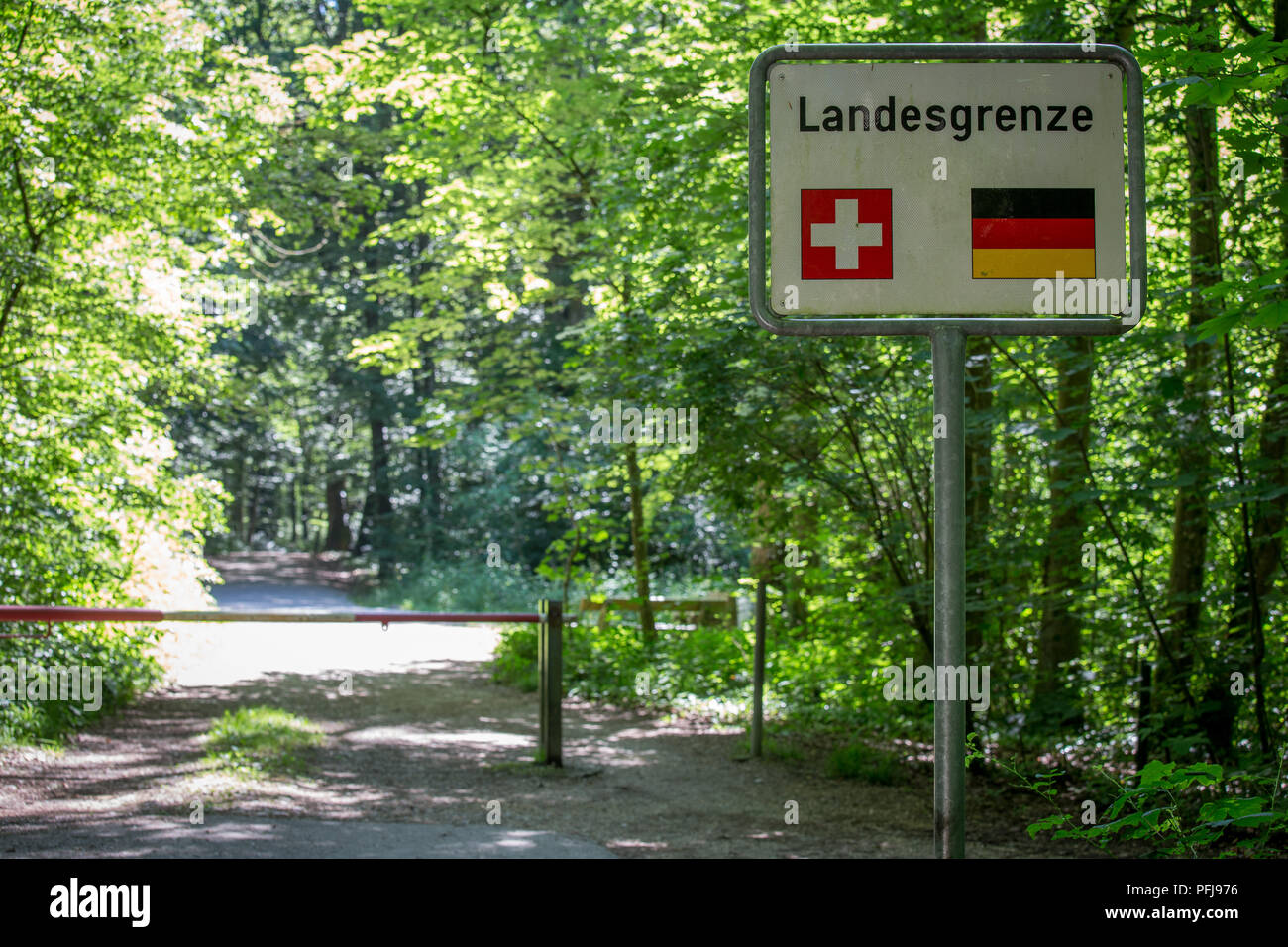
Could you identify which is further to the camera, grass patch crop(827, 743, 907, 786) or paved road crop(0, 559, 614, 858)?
grass patch crop(827, 743, 907, 786)

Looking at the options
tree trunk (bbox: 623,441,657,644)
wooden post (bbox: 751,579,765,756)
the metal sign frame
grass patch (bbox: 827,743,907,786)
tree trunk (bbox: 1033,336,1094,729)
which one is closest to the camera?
the metal sign frame

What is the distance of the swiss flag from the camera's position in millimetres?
2102

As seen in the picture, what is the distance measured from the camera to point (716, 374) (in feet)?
26.6

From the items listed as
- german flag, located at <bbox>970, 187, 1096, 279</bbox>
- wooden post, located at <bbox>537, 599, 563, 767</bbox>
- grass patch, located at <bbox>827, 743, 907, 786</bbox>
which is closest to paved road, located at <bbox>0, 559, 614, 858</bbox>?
wooden post, located at <bbox>537, 599, 563, 767</bbox>

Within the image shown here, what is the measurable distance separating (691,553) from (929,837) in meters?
19.8

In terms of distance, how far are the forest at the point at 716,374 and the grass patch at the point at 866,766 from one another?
0.15 ft

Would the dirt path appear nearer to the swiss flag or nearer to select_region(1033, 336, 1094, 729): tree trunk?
select_region(1033, 336, 1094, 729): tree trunk

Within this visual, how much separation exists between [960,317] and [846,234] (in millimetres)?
251

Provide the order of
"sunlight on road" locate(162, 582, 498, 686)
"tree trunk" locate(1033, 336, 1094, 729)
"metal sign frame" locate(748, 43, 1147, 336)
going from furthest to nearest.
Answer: "sunlight on road" locate(162, 582, 498, 686), "tree trunk" locate(1033, 336, 1094, 729), "metal sign frame" locate(748, 43, 1147, 336)

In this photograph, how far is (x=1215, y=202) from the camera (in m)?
6.56

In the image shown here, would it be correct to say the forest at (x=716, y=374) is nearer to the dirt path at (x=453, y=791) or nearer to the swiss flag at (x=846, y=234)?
the dirt path at (x=453, y=791)

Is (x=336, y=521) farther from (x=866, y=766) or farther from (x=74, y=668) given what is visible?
(x=866, y=766)

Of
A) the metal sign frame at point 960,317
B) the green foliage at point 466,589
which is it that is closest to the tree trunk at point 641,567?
the green foliage at point 466,589

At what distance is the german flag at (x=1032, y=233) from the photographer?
210cm
